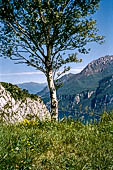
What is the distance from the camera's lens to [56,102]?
16016mm

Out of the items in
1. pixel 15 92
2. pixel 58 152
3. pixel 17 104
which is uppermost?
pixel 15 92

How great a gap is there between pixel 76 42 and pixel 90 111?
7782 mm

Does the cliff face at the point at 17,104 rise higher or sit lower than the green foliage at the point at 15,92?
lower

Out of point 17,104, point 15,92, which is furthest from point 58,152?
point 15,92

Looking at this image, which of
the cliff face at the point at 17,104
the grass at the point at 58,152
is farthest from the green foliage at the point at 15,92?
the grass at the point at 58,152

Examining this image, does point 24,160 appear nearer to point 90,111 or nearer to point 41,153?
point 41,153

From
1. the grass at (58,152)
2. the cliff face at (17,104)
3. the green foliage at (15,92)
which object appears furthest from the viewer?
the green foliage at (15,92)

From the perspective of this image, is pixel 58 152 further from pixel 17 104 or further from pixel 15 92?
pixel 15 92

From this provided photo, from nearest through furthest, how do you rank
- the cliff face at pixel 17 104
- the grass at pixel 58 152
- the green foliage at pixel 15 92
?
the grass at pixel 58 152, the cliff face at pixel 17 104, the green foliage at pixel 15 92

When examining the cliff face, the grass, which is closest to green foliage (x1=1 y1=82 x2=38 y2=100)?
the cliff face

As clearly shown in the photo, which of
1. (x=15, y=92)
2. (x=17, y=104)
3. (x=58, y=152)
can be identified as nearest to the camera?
(x=58, y=152)

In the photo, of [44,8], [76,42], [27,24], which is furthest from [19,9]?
[76,42]

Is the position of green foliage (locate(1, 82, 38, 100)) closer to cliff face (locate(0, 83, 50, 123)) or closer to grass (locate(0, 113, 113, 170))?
cliff face (locate(0, 83, 50, 123))

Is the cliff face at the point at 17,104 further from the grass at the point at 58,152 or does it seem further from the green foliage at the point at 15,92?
the grass at the point at 58,152
